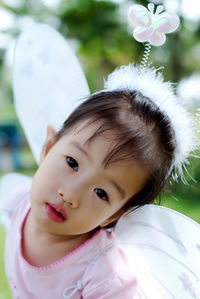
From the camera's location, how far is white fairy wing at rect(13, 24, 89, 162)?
38.6 inches

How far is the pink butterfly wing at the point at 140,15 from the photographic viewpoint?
30.0 inches

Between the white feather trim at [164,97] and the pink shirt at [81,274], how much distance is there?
0.18 meters

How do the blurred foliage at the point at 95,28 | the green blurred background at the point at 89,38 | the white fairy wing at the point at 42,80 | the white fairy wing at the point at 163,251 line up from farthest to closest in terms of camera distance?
1. the blurred foliage at the point at 95,28
2. the green blurred background at the point at 89,38
3. the white fairy wing at the point at 42,80
4. the white fairy wing at the point at 163,251

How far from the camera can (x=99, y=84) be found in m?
0.87

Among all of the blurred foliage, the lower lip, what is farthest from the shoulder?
the blurred foliage

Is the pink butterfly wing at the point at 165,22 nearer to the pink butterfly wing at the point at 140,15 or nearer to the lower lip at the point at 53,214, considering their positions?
the pink butterfly wing at the point at 140,15

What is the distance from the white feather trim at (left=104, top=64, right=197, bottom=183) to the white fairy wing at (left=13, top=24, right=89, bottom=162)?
17cm

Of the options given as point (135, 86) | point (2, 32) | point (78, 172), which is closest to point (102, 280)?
point (78, 172)

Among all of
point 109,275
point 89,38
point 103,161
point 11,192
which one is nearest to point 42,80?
point 11,192

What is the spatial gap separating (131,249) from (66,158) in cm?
20

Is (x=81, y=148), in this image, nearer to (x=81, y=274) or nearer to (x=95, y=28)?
(x=81, y=274)

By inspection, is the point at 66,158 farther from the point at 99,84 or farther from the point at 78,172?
the point at 99,84

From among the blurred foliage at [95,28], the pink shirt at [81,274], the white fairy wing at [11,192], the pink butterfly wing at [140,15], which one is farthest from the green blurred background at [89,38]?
the pink butterfly wing at [140,15]

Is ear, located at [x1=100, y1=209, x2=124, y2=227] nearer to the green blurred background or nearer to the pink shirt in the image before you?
the pink shirt
